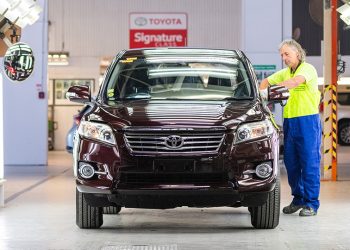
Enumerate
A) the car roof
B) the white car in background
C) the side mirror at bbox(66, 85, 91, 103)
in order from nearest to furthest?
the side mirror at bbox(66, 85, 91, 103) → the car roof → the white car in background

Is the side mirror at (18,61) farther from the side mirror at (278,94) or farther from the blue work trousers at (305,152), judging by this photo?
the side mirror at (278,94)

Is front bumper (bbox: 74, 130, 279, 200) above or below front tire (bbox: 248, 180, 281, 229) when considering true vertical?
above

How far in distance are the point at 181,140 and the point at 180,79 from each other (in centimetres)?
136

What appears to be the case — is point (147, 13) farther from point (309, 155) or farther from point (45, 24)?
point (309, 155)

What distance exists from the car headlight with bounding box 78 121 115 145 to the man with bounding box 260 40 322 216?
2.45 metres

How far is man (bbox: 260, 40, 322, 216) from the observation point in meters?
10.1

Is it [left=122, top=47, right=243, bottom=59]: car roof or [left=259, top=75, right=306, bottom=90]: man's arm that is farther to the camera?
[left=259, top=75, right=306, bottom=90]: man's arm

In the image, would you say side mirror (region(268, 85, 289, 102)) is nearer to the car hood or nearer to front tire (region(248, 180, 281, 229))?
the car hood

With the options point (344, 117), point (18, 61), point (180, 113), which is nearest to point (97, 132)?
point (180, 113)

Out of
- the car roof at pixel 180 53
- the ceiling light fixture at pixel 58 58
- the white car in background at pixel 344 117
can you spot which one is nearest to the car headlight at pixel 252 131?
the car roof at pixel 180 53

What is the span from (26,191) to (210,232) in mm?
5062

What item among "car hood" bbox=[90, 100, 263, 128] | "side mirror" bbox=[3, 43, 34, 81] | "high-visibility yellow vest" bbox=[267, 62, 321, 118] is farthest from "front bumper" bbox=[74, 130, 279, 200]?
"side mirror" bbox=[3, 43, 34, 81]

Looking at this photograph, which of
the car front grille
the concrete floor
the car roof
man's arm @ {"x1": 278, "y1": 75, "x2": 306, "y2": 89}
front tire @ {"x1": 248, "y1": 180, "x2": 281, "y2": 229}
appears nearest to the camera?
the concrete floor

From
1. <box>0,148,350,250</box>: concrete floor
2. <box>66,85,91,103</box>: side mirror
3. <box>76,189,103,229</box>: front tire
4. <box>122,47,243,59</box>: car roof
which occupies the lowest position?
<box>0,148,350,250</box>: concrete floor
